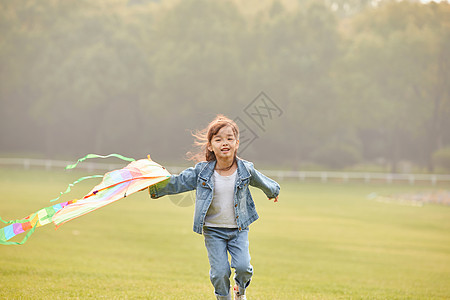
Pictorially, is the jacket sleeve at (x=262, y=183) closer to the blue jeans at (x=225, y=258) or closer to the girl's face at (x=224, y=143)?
the girl's face at (x=224, y=143)

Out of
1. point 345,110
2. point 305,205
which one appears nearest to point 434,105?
point 345,110

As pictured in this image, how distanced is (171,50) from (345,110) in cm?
1201

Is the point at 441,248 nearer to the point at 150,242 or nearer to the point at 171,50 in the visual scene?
the point at 150,242

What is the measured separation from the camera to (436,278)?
8688mm

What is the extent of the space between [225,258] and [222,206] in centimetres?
41

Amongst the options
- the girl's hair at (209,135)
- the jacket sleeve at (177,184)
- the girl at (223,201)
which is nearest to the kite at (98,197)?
the jacket sleeve at (177,184)

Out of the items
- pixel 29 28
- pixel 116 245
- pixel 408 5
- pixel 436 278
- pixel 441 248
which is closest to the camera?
pixel 436 278

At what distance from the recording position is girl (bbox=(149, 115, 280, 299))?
4.81 m

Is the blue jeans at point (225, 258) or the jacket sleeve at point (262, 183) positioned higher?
the jacket sleeve at point (262, 183)

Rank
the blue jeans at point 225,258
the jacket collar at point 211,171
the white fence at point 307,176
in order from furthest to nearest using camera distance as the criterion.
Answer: the white fence at point 307,176
the jacket collar at point 211,171
the blue jeans at point 225,258

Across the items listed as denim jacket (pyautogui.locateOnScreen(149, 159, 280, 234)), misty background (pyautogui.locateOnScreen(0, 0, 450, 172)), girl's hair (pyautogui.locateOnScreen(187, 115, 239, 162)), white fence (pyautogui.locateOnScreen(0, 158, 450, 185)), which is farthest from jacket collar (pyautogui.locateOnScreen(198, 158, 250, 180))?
misty background (pyautogui.locateOnScreen(0, 0, 450, 172))

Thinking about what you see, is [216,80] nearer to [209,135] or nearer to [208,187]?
[209,135]

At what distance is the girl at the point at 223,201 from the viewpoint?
481 cm

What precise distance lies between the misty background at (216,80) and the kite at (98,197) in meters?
32.5
